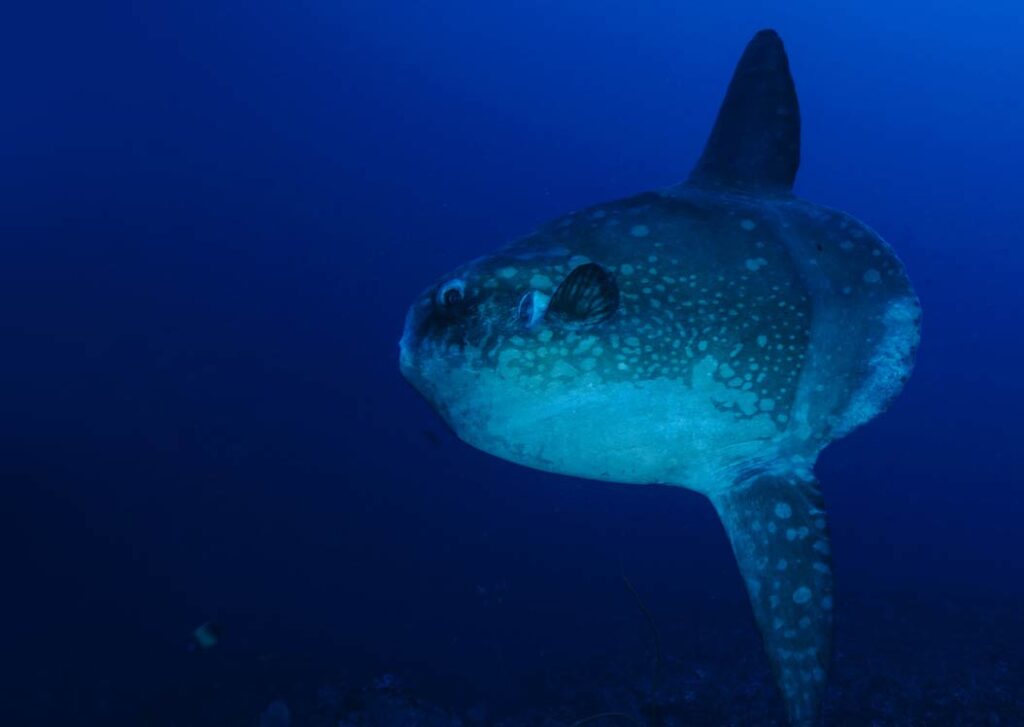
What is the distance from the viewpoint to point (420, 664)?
34.1ft

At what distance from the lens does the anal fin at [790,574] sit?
2379mm

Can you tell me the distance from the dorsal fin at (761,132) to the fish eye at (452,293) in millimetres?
1613

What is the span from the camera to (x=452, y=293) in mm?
2531

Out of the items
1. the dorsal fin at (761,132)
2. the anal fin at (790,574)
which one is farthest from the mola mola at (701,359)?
the dorsal fin at (761,132)

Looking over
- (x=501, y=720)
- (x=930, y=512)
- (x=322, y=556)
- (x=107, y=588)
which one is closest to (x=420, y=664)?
(x=501, y=720)

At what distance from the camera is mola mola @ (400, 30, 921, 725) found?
8.03 feet

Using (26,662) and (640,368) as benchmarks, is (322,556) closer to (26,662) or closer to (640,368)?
(26,662)

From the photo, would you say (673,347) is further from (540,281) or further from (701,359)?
(540,281)

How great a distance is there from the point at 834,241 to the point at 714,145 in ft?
3.10

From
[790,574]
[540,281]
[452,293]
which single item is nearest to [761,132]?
[540,281]

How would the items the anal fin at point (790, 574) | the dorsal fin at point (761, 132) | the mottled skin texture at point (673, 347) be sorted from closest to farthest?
1. the anal fin at point (790, 574)
2. the mottled skin texture at point (673, 347)
3. the dorsal fin at point (761, 132)

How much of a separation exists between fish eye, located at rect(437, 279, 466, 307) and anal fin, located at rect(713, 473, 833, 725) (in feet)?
5.03

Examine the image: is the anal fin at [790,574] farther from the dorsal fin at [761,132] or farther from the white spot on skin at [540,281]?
the dorsal fin at [761,132]

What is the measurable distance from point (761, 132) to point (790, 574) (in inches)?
92.5
